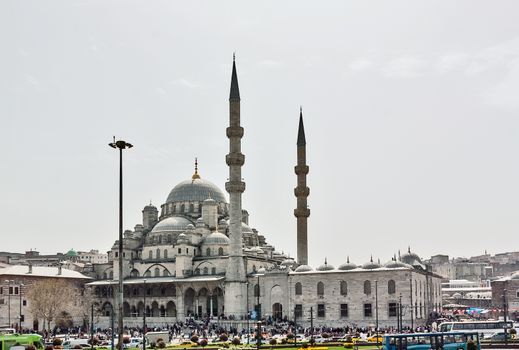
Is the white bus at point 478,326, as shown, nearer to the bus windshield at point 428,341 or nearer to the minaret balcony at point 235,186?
the bus windshield at point 428,341

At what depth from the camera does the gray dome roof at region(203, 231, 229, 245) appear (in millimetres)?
65688

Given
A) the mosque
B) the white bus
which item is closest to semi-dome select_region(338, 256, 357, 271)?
the mosque

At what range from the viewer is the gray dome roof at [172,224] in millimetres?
68625

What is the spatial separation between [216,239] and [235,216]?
9714 millimetres

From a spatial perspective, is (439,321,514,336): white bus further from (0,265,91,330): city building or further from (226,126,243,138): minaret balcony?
(0,265,91,330): city building

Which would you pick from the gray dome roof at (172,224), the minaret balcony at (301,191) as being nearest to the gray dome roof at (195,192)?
the gray dome roof at (172,224)

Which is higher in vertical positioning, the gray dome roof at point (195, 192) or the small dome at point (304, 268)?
the gray dome roof at point (195, 192)

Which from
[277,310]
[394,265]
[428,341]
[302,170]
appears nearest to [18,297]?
[277,310]

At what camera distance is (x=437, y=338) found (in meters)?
25.1

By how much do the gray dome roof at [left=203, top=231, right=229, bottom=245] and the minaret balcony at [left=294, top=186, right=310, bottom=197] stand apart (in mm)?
7598

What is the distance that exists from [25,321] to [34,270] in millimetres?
6276

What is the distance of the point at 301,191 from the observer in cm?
6519

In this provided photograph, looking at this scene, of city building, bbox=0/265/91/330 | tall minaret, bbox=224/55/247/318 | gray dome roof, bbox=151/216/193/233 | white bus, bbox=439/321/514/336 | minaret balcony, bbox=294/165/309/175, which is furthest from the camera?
gray dome roof, bbox=151/216/193/233

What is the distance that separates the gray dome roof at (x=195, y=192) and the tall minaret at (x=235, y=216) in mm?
15177
